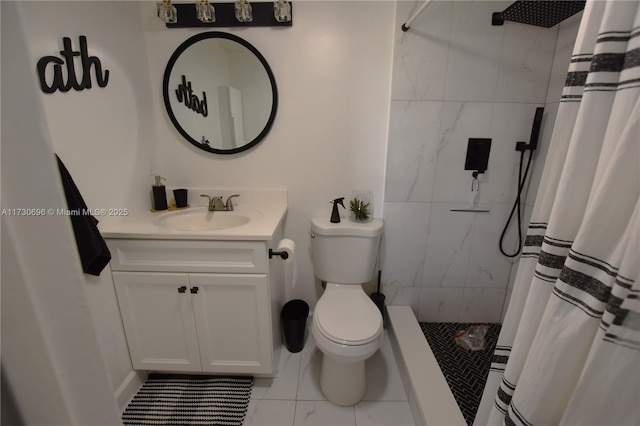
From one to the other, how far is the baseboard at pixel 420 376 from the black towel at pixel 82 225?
1.52 metres

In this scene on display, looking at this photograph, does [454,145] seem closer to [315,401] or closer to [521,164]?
[521,164]

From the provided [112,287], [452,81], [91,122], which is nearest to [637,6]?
[452,81]

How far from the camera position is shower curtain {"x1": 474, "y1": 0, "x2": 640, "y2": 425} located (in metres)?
0.46

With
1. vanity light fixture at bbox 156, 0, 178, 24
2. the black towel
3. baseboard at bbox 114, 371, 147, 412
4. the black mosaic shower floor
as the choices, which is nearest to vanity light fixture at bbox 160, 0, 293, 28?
vanity light fixture at bbox 156, 0, 178, 24

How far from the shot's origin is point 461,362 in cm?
155

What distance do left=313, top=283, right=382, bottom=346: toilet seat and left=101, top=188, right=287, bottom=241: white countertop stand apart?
0.50 m

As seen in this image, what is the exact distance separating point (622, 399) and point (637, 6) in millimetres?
669

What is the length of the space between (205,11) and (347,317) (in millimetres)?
1707

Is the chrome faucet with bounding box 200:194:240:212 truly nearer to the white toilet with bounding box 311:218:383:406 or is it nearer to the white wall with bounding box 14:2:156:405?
the white wall with bounding box 14:2:156:405

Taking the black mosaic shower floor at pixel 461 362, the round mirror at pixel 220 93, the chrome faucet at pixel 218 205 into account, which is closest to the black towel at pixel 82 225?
the chrome faucet at pixel 218 205

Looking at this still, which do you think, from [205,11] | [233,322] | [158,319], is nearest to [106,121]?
[205,11]

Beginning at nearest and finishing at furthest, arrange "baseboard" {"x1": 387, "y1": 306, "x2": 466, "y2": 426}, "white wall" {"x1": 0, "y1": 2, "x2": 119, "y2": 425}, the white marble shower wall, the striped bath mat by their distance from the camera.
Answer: "white wall" {"x1": 0, "y1": 2, "x2": 119, "y2": 425}
"baseboard" {"x1": 387, "y1": 306, "x2": 466, "y2": 426}
the striped bath mat
the white marble shower wall

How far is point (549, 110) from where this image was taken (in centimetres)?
148

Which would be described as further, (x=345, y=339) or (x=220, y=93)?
(x=220, y=93)
